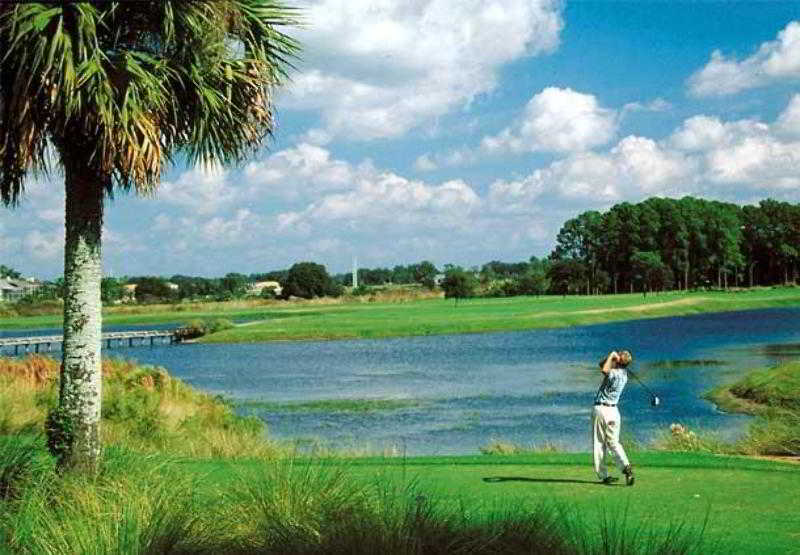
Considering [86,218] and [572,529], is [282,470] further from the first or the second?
[86,218]


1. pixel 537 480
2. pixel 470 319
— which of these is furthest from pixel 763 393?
pixel 470 319

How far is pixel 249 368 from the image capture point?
222 feet

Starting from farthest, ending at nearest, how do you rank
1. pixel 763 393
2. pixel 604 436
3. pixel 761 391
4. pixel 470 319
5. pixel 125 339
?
pixel 125 339, pixel 470 319, pixel 761 391, pixel 763 393, pixel 604 436

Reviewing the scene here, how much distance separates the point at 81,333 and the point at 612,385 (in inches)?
266

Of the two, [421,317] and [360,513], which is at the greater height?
[360,513]

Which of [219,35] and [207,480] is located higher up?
[219,35]

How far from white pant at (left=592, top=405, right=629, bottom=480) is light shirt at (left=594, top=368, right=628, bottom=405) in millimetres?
115

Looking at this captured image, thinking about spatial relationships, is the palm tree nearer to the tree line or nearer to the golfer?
the golfer

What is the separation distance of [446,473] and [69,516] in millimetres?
6142

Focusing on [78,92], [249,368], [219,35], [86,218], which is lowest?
[249,368]

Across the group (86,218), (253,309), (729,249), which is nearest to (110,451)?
(86,218)

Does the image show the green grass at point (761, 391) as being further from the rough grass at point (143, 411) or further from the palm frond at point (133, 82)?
the palm frond at point (133, 82)

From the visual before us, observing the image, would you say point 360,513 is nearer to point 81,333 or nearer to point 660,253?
point 81,333

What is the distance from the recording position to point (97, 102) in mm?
11203
